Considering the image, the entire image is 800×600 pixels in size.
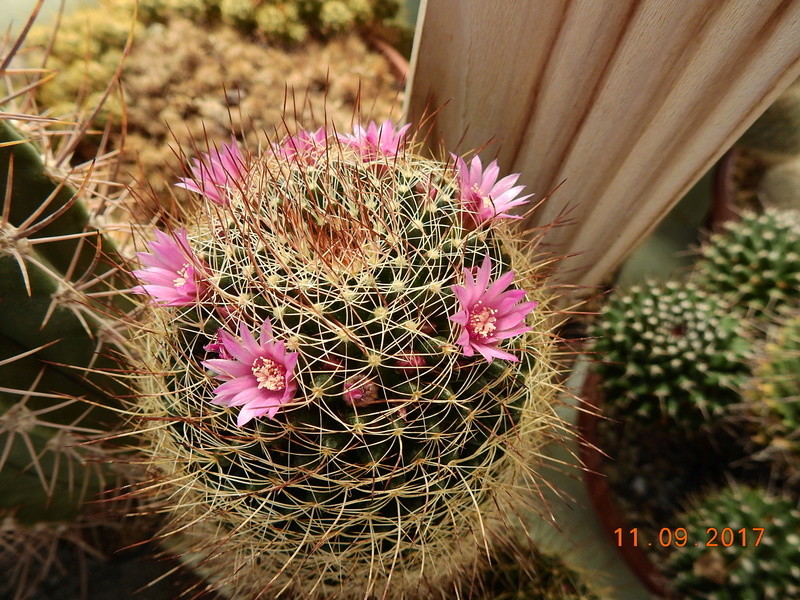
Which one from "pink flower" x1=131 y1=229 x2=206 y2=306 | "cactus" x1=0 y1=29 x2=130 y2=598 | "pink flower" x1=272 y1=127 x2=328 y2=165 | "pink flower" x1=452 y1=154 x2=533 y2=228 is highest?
"pink flower" x1=452 y1=154 x2=533 y2=228

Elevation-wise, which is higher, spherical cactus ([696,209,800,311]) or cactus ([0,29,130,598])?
spherical cactus ([696,209,800,311])

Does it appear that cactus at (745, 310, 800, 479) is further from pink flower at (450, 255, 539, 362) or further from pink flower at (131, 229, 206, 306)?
pink flower at (131, 229, 206, 306)

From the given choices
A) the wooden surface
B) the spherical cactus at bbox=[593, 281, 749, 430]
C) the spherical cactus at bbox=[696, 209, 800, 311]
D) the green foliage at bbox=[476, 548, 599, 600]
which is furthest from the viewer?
the spherical cactus at bbox=[696, 209, 800, 311]

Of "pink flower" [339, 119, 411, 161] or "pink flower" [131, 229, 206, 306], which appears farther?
"pink flower" [339, 119, 411, 161]

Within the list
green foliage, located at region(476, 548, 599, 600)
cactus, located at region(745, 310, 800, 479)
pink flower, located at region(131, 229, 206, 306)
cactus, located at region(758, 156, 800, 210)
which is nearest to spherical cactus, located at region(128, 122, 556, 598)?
pink flower, located at region(131, 229, 206, 306)

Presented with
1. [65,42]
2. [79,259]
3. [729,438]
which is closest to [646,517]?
[729,438]

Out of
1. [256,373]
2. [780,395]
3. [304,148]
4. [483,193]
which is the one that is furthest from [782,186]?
[256,373]

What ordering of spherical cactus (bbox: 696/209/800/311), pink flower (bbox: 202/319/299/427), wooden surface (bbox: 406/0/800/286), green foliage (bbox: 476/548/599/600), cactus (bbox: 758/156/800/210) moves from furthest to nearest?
cactus (bbox: 758/156/800/210) → spherical cactus (bbox: 696/209/800/311) → green foliage (bbox: 476/548/599/600) → wooden surface (bbox: 406/0/800/286) → pink flower (bbox: 202/319/299/427)
